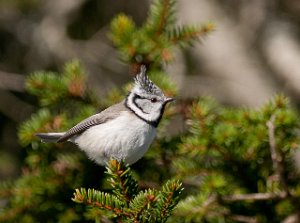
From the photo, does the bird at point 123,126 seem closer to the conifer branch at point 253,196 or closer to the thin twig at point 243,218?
the conifer branch at point 253,196

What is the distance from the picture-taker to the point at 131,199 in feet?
10.3

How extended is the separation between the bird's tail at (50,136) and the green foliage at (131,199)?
1.15 meters

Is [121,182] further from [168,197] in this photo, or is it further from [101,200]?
[168,197]

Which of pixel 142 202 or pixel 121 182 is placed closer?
pixel 142 202

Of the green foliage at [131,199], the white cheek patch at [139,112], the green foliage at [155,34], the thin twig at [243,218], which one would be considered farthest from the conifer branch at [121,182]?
the green foliage at [155,34]

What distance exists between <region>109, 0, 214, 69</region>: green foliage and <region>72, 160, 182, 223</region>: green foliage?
1396mm

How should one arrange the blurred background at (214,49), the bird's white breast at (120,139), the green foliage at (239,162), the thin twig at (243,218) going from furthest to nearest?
the blurred background at (214,49), the thin twig at (243,218), the green foliage at (239,162), the bird's white breast at (120,139)

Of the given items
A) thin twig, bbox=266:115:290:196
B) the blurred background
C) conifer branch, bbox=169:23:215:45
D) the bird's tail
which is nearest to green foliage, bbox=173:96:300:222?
thin twig, bbox=266:115:290:196

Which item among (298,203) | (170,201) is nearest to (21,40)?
(298,203)

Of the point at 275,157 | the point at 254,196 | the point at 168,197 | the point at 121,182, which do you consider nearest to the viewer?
the point at 168,197

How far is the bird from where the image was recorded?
4.02 m

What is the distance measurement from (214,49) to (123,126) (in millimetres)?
3548

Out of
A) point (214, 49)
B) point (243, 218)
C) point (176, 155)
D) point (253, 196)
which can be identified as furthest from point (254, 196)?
point (214, 49)

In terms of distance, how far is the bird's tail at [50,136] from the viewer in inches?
169
